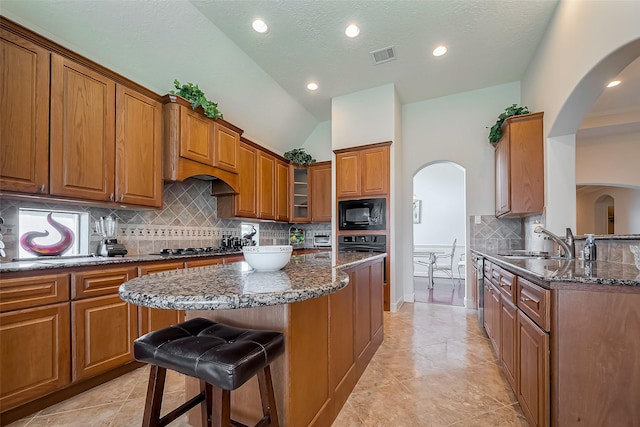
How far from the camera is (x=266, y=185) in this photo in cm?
423

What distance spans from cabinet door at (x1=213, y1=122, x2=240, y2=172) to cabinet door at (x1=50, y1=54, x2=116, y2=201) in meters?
1.10

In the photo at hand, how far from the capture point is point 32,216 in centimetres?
205

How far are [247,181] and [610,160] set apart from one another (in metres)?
5.02

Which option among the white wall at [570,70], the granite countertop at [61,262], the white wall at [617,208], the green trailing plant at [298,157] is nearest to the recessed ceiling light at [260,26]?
the green trailing plant at [298,157]

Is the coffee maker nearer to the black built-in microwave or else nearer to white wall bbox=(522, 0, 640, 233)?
the black built-in microwave

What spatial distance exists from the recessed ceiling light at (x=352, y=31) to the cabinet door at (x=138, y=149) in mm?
2071

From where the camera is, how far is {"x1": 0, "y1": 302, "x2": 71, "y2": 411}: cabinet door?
4.94 ft

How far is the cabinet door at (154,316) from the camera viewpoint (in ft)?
7.04

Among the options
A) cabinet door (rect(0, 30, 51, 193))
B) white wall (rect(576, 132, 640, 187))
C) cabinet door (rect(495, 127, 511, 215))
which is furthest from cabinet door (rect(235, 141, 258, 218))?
white wall (rect(576, 132, 640, 187))

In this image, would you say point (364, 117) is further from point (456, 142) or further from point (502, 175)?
point (502, 175)

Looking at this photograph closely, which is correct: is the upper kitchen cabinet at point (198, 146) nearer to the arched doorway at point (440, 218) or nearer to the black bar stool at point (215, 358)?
the black bar stool at point (215, 358)

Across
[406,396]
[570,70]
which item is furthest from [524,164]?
[406,396]

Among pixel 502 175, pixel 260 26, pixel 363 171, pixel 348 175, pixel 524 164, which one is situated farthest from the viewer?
pixel 348 175

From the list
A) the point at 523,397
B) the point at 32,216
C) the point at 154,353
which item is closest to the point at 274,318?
the point at 154,353
